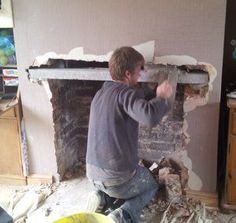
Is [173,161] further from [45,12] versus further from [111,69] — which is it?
[45,12]

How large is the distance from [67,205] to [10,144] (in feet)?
2.14

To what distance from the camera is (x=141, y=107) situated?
5.84 feet

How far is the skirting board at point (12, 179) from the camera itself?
2.74 m

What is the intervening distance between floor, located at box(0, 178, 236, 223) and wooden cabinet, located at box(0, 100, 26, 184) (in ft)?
0.31

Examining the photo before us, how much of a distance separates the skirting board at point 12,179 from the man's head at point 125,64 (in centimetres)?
132

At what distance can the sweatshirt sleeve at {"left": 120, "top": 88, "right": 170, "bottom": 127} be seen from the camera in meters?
1.78

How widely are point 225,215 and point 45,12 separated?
1795 mm

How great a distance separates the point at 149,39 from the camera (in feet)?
7.17

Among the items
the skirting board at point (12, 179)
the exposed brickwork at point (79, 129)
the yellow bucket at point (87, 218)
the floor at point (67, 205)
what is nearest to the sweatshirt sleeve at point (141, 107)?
the yellow bucket at point (87, 218)

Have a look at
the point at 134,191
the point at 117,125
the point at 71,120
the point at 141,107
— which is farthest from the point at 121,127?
the point at 71,120

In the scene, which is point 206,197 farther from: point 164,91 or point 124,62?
→ point 124,62

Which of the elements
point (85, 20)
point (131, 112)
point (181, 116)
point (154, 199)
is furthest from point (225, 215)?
point (85, 20)

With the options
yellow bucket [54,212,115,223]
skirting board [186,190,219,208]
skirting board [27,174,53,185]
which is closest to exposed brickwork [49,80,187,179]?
skirting board [27,174,53,185]

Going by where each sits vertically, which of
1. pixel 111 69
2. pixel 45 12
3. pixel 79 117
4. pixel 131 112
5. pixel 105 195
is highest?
pixel 45 12
